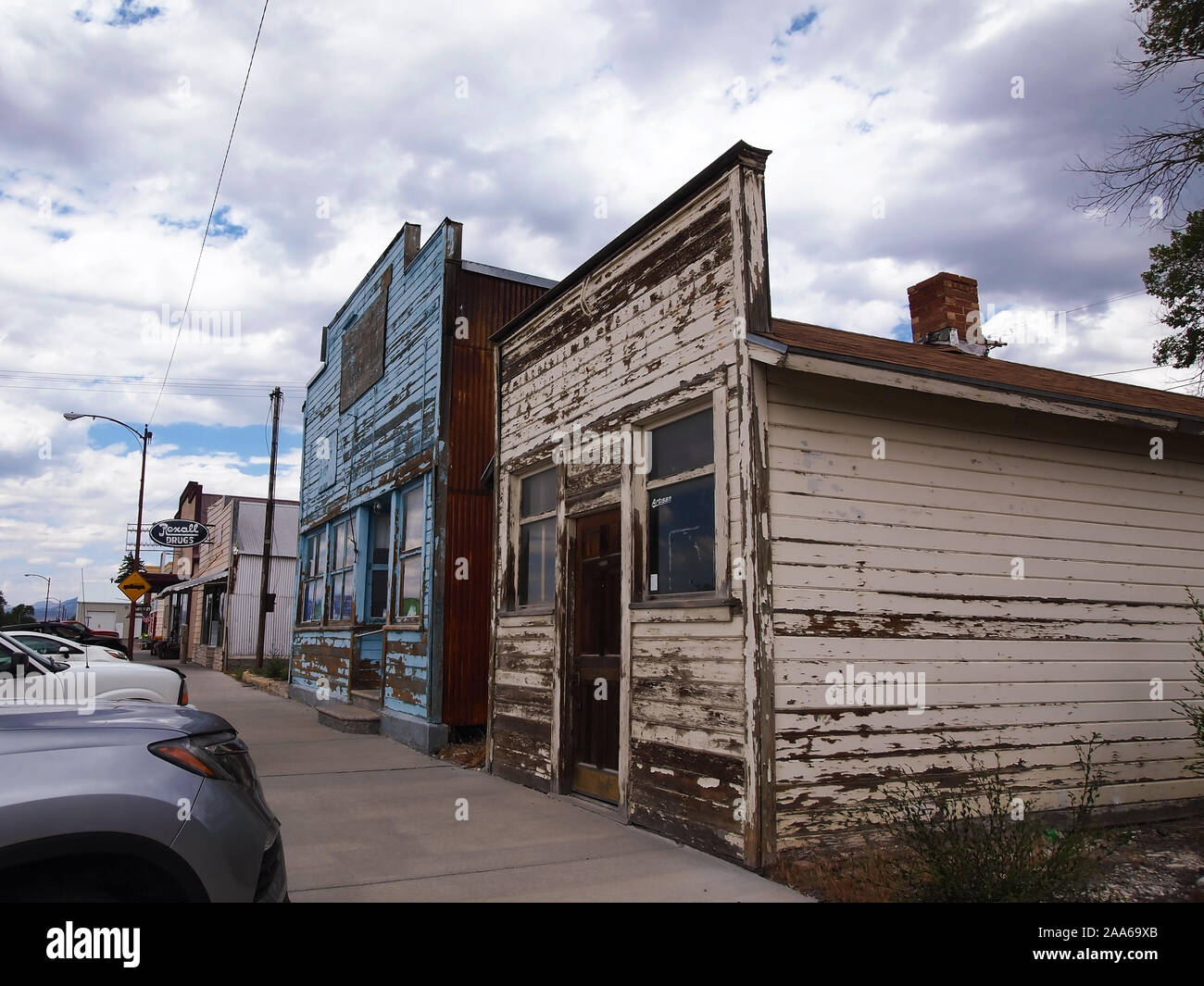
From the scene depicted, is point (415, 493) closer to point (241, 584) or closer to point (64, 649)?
point (64, 649)

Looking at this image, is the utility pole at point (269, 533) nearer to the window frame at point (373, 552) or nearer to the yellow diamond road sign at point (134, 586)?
the yellow diamond road sign at point (134, 586)

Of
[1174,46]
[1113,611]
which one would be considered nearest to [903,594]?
[1113,611]

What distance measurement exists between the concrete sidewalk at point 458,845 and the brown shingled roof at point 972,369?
338 cm

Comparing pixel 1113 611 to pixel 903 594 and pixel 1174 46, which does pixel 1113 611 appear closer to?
pixel 903 594

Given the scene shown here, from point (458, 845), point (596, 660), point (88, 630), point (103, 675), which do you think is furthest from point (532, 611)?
point (88, 630)

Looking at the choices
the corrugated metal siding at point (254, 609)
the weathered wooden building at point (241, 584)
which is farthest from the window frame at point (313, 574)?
the corrugated metal siding at point (254, 609)

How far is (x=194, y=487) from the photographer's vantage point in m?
50.9

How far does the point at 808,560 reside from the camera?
583 centimetres

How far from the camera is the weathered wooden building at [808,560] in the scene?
5.71m

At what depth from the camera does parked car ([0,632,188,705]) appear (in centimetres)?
631

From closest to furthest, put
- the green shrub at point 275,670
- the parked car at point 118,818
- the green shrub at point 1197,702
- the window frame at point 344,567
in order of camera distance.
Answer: the parked car at point 118,818 < the green shrub at point 1197,702 < the window frame at point 344,567 < the green shrub at point 275,670

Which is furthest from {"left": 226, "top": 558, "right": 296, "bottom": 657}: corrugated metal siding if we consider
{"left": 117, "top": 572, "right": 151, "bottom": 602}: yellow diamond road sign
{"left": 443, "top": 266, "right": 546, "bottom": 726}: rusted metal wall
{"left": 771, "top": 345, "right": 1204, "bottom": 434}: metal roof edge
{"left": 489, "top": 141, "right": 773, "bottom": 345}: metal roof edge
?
{"left": 771, "top": 345, "right": 1204, "bottom": 434}: metal roof edge

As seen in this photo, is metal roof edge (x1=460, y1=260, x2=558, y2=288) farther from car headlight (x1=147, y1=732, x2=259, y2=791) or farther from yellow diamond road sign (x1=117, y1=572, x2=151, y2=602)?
yellow diamond road sign (x1=117, y1=572, x2=151, y2=602)

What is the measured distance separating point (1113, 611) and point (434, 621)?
7413 millimetres
